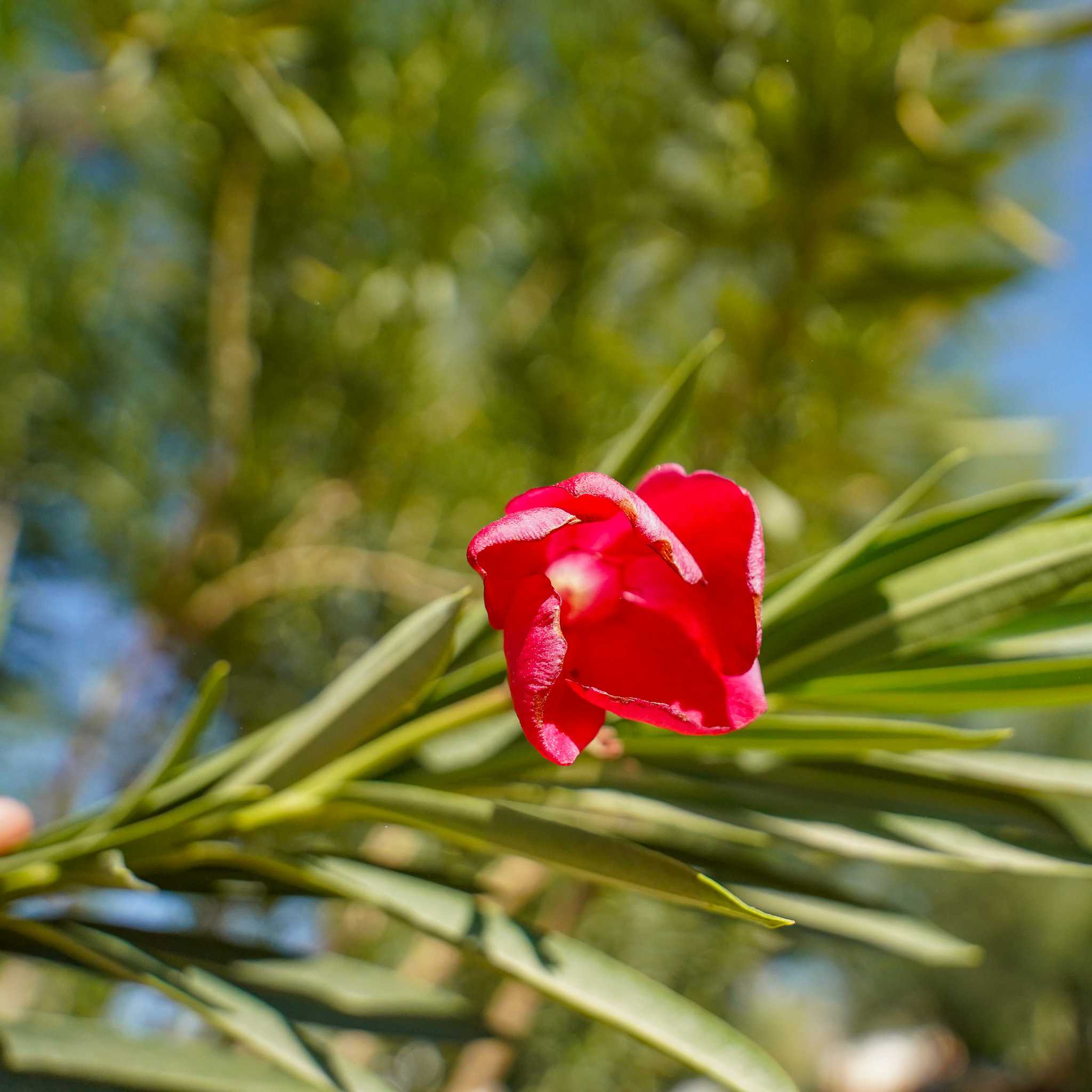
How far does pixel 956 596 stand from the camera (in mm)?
406

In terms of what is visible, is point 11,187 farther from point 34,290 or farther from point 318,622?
point 318,622

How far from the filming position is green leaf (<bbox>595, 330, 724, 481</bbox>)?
0.44m

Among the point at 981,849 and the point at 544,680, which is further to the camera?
the point at 981,849

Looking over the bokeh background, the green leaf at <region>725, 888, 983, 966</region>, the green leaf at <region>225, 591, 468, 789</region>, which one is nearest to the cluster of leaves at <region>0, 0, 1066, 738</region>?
the bokeh background

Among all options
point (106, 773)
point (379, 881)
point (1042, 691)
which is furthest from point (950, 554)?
point (106, 773)

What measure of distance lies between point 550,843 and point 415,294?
0.98 meters

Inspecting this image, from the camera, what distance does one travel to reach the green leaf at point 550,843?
1.00ft

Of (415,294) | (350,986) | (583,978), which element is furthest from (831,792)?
(415,294)

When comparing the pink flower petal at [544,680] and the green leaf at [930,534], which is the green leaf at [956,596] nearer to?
the green leaf at [930,534]

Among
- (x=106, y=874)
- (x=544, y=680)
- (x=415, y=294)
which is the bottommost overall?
(x=415, y=294)

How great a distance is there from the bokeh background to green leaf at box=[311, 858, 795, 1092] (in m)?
0.60

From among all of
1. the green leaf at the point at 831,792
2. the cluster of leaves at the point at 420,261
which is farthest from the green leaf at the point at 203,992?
the cluster of leaves at the point at 420,261

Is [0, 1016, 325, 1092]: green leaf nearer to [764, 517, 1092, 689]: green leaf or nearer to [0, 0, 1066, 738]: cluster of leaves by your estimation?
[764, 517, 1092, 689]: green leaf

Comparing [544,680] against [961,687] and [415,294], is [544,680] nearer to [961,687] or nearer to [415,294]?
[961,687]
